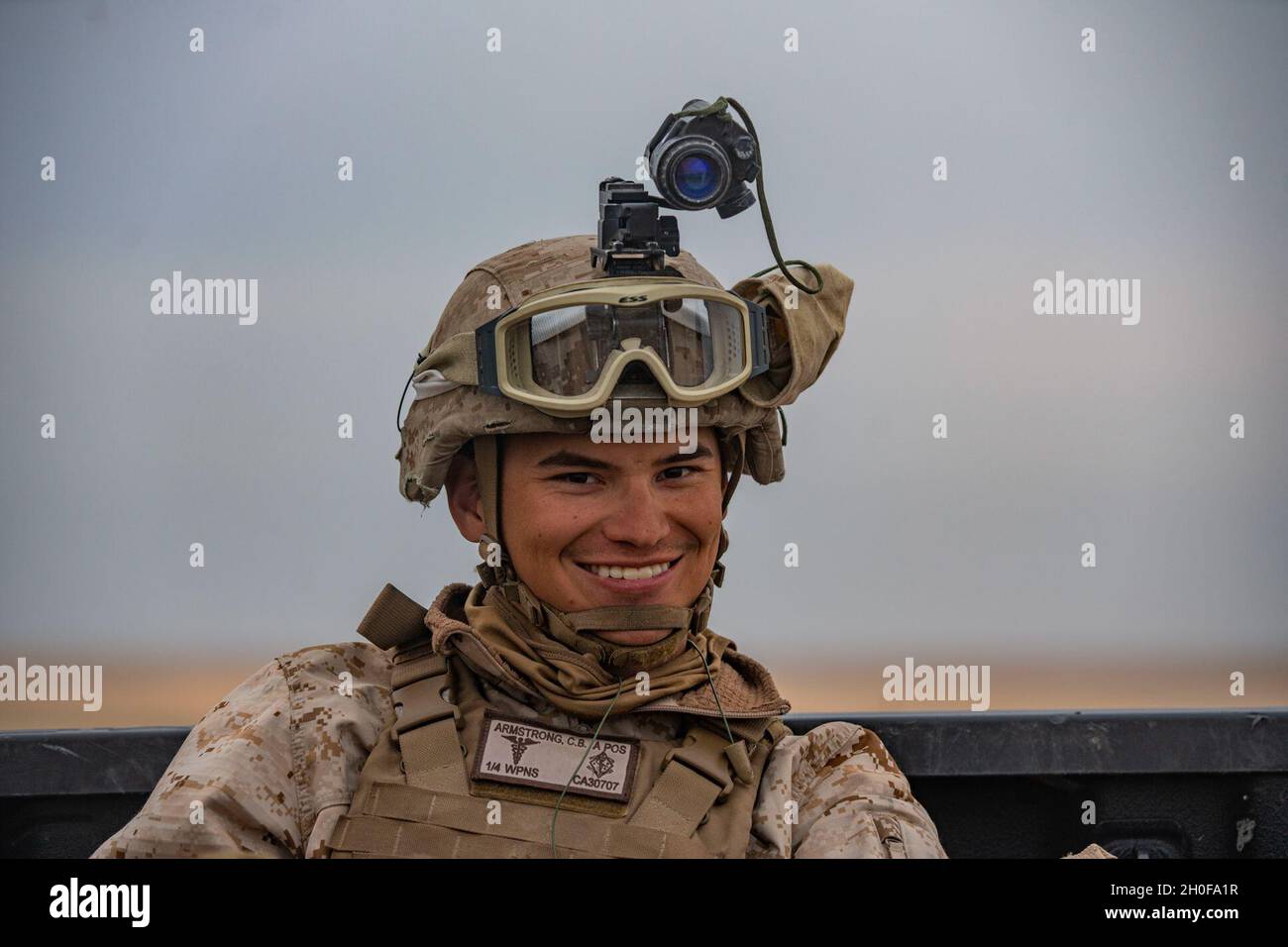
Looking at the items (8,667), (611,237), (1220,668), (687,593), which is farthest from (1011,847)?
(8,667)

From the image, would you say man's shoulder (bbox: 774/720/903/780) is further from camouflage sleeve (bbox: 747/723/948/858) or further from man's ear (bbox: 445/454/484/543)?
man's ear (bbox: 445/454/484/543)

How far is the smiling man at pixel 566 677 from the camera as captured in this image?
2.27 m

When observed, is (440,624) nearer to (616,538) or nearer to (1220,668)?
(616,538)

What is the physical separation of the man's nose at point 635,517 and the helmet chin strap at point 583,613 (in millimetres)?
111

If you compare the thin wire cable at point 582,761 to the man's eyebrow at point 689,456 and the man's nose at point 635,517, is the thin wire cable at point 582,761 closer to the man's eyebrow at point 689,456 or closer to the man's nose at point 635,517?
the man's nose at point 635,517

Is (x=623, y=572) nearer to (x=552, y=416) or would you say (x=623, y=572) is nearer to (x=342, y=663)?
(x=552, y=416)

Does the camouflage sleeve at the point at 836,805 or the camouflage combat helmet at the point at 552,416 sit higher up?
the camouflage combat helmet at the point at 552,416

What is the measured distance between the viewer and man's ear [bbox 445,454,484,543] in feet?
8.33

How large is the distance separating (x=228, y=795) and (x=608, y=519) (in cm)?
67

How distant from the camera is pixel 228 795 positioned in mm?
2240

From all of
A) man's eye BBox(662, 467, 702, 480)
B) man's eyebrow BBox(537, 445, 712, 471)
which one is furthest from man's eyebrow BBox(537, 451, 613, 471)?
man's eye BBox(662, 467, 702, 480)

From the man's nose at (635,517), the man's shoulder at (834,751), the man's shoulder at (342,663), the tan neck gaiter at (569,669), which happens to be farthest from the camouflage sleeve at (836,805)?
the man's shoulder at (342,663)

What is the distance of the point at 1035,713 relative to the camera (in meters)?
3.02
